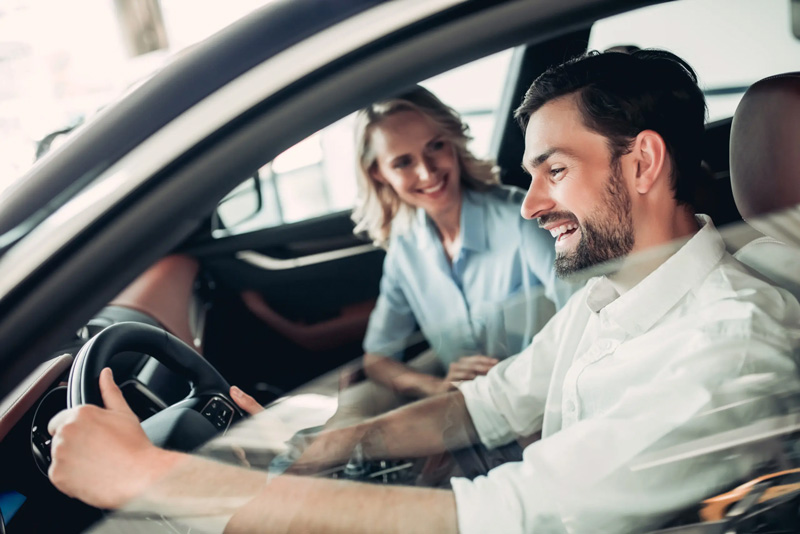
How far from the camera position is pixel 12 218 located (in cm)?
74

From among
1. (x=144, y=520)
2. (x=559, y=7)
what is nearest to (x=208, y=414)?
(x=144, y=520)

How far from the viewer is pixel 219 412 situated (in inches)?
47.3

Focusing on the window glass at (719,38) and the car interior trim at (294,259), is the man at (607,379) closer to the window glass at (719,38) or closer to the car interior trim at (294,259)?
the window glass at (719,38)

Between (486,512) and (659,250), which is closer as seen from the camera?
(486,512)

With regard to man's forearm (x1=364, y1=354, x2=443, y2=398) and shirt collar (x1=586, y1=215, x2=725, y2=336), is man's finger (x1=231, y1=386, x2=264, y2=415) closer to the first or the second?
man's forearm (x1=364, y1=354, x2=443, y2=398)

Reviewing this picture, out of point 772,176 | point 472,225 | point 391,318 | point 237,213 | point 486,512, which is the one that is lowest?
point 391,318

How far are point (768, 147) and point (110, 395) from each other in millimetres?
1164

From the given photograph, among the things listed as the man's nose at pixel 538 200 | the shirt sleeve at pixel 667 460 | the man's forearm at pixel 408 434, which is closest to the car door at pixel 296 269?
the man's forearm at pixel 408 434

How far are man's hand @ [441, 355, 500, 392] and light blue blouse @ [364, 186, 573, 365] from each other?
0.03 metres

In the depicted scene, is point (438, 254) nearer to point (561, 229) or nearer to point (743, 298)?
point (561, 229)

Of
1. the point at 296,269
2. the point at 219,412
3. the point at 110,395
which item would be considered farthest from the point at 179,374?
the point at 296,269

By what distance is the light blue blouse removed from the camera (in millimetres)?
1594

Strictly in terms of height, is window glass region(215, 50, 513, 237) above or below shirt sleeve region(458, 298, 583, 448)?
above

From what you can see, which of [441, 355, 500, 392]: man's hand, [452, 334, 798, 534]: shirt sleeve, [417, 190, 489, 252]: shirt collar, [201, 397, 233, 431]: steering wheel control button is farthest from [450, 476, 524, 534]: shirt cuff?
→ [417, 190, 489, 252]: shirt collar
